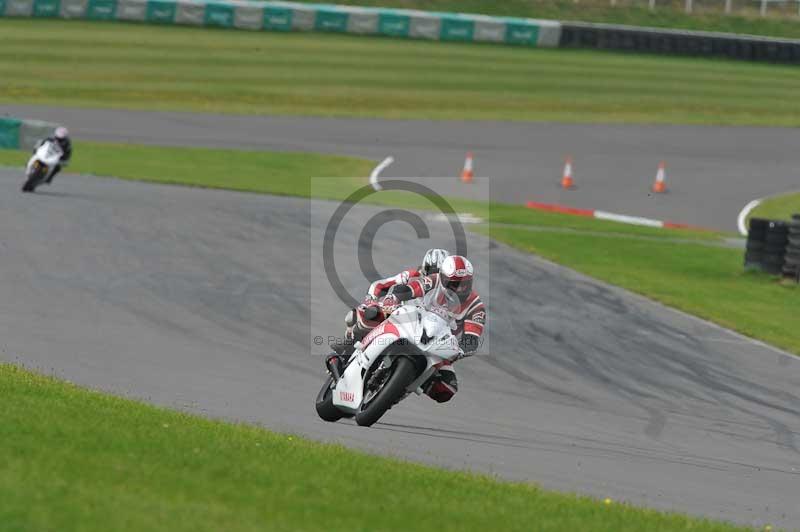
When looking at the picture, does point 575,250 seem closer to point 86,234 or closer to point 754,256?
point 754,256

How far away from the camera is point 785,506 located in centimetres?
1031

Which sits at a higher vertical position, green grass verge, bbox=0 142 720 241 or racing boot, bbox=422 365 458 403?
racing boot, bbox=422 365 458 403

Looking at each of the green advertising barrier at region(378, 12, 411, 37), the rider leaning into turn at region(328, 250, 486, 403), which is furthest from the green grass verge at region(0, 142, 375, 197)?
the rider leaning into turn at region(328, 250, 486, 403)

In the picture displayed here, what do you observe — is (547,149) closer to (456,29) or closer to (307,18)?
(456,29)

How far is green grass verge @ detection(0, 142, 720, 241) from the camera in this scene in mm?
30922

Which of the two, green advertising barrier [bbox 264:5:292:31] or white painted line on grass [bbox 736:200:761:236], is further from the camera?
green advertising barrier [bbox 264:5:292:31]

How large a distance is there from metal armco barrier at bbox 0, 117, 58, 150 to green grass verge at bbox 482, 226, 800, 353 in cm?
1468

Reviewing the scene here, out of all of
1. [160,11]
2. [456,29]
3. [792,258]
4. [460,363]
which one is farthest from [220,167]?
[456,29]

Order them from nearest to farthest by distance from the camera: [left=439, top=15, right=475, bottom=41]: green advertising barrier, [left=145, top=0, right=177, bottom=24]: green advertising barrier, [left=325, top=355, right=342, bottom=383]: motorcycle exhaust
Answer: [left=325, top=355, right=342, bottom=383]: motorcycle exhaust
[left=145, top=0, right=177, bottom=24]: green advertising barrier
[left=439, top=15, right=475, bottom=41]: green advertising barrier

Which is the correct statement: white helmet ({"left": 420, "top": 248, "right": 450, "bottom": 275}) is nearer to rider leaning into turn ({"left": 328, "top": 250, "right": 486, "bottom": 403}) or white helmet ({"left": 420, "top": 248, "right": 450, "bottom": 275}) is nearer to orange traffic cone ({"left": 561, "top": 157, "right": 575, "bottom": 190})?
rider leaning into turn ({"left": 328, "top": 250, "right": 486, "bottom": 403})

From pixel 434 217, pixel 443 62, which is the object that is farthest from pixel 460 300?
pixel 443 62

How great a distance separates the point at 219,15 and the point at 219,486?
166 feet

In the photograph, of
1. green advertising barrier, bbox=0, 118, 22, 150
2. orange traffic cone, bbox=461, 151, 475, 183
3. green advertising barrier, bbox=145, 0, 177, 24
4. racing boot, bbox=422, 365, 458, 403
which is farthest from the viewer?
green advertising barrier, bbox=145, 0, 177, 24

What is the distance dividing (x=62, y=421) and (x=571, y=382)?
7.22 meters
